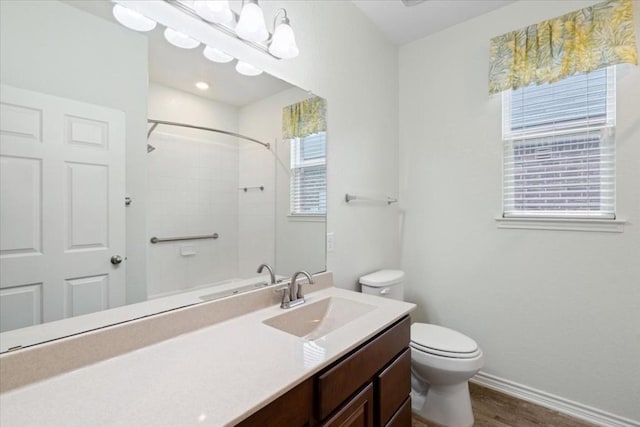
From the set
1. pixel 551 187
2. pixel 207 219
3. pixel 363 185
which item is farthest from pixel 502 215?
pixel 207 219

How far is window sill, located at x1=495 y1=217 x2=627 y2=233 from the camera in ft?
5.44

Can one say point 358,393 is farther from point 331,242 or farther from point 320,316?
point 331,242

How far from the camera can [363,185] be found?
209 cm

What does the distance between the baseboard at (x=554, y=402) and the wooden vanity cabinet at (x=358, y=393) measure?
3.42 feet

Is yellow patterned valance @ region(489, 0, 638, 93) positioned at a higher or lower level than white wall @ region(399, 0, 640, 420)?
higher

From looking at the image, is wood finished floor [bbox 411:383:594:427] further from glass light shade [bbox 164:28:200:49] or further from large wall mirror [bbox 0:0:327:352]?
glass light shade [bbox 164:28:200:49]

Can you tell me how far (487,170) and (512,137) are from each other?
0.25 meters

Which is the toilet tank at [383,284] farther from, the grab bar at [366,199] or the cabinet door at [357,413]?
the cabinet door at [357,413]

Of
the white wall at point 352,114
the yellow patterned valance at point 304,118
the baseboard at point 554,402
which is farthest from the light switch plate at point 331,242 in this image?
the baseboard at point 554,402

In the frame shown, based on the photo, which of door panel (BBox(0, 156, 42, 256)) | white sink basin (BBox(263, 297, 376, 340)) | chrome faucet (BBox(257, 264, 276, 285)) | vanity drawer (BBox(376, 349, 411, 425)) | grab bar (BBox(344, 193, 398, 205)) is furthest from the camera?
grab bar (BBox(344, 193, 398, 205))

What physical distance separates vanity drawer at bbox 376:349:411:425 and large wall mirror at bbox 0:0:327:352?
67 centimetres

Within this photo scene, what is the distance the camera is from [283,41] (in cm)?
137

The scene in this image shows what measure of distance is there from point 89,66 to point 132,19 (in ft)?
0.82

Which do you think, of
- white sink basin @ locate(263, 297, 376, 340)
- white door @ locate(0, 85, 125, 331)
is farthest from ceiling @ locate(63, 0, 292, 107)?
→ white sink basin @ locate(263, 297, 376, 340)
